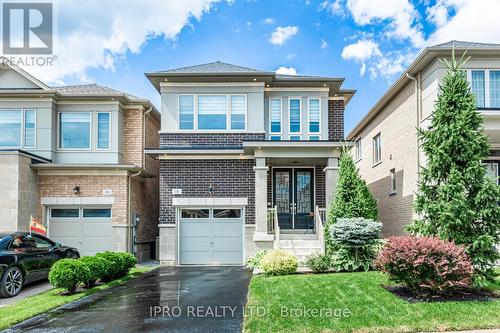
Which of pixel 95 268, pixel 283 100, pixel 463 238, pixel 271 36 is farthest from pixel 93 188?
pixel 463 238

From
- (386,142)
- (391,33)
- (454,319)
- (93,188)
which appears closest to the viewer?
(454,319)

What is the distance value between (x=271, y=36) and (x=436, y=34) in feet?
24.9

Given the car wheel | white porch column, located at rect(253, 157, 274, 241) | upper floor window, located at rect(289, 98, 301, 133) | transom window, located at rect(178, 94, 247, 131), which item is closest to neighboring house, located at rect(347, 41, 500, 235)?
upper floor window, located at rect(289, 98, 301, 133)

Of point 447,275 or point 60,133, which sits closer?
point 447,275

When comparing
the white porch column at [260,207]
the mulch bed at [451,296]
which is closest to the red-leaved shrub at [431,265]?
the mulch bed at [451,296]

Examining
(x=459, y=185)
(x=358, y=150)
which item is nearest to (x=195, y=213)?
(x=459, y=185)

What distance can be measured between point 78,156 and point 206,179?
5468 millimetres

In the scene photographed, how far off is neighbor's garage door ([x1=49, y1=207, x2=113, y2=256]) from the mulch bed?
11.9 meters

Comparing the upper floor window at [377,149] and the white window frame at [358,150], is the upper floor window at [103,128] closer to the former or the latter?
the upper floor window at [377,149]

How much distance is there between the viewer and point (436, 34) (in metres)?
19.6

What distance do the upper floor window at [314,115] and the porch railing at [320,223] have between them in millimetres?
3478

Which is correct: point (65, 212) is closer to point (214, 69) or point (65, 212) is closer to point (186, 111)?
point (186, 111)

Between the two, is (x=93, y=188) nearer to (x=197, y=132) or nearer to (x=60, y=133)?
(x=60, y=133)

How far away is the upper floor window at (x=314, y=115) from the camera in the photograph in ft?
57.8
